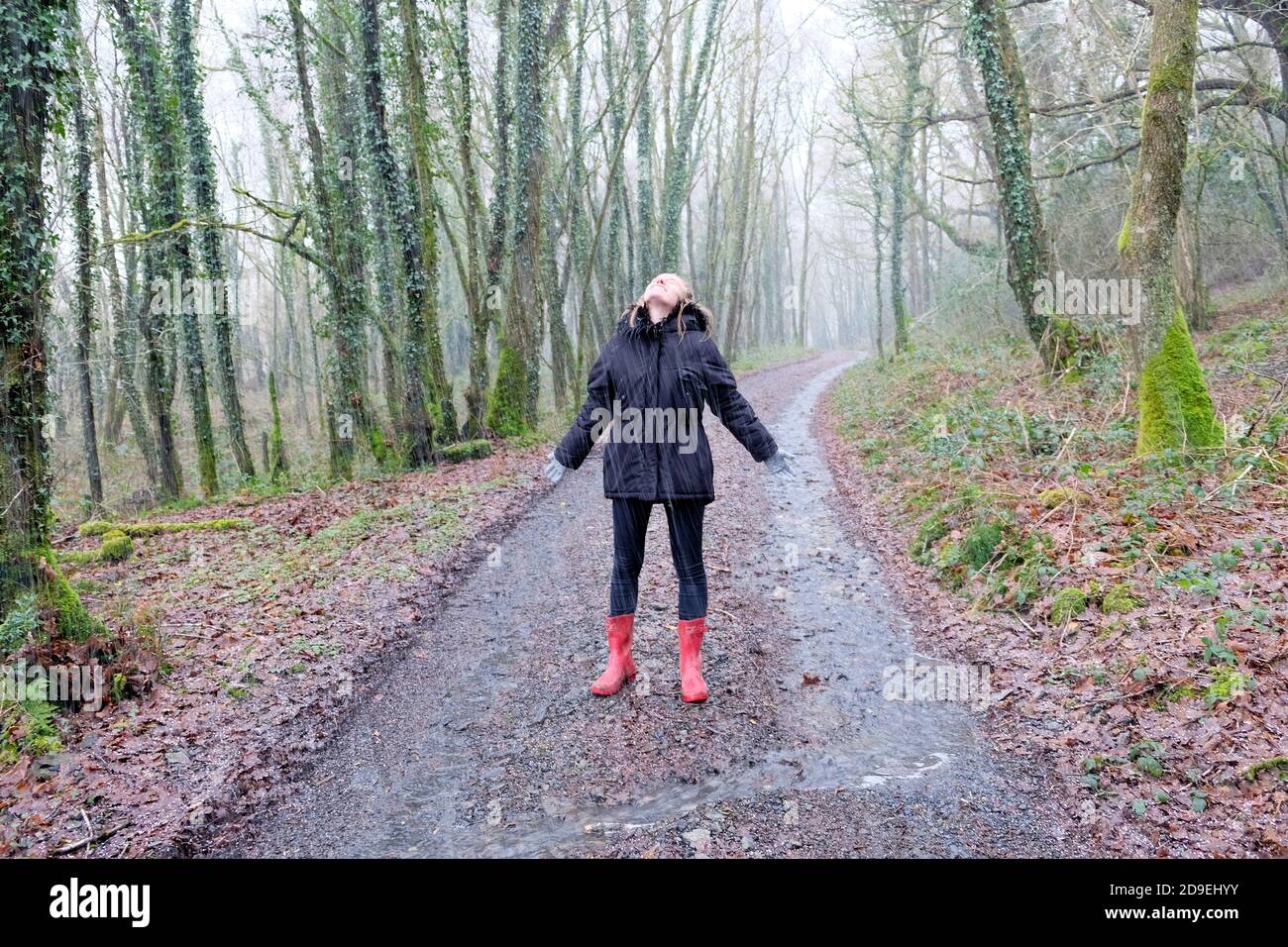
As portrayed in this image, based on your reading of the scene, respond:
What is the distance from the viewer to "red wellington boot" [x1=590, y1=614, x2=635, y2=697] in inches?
189

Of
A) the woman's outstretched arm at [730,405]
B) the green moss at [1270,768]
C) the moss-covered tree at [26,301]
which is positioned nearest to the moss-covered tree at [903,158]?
the woman's outstretched arm at [730,405]

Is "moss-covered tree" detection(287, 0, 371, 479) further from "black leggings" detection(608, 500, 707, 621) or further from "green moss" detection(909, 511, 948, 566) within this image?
"black leggings" detection(608, 500, 707, 621)

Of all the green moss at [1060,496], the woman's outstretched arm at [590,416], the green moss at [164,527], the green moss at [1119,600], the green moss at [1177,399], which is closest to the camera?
the woman's outstretched arm at [590,416]

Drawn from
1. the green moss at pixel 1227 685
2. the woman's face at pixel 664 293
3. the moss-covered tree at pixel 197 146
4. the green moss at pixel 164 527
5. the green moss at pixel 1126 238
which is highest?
the moss-covered tree at pixel 197 146

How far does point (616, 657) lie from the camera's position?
4863 mm

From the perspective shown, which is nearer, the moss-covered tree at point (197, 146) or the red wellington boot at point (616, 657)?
the red wellington boot at point (616, 657)

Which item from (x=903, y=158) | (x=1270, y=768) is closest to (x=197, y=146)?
(x=1270, y=768)

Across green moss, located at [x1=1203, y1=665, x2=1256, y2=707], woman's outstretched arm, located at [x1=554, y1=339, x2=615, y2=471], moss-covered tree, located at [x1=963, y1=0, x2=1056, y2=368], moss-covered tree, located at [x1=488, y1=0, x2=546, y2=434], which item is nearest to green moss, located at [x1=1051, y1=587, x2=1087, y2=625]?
green moss, located at [x1=1203, y1=665, x2=1256, y2=707]

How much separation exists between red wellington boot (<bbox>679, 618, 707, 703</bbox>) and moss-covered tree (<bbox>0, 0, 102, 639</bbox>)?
3804 mm

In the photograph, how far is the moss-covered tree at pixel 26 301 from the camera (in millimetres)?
4758

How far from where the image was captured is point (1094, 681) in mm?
4516

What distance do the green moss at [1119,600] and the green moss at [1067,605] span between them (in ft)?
0.40

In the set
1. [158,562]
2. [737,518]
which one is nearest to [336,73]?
[158,562]

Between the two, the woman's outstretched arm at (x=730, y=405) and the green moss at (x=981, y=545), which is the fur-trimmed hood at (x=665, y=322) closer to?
the woman's outstretched arm at (x=730, y=405)
